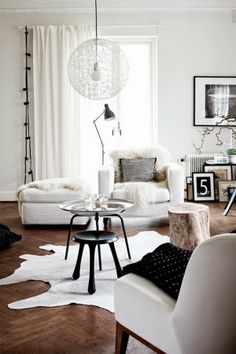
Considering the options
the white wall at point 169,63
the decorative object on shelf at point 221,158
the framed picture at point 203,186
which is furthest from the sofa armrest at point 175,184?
the white wall at point 169,63

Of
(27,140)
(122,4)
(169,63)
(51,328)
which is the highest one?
(122,4)

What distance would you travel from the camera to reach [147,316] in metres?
1.89

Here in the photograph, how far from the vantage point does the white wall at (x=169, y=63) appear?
6.71 m

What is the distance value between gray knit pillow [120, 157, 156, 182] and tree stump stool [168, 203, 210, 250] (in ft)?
4.41

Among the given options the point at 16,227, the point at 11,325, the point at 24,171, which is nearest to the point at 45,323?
the point at 11,325

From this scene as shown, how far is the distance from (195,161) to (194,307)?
17.4ft

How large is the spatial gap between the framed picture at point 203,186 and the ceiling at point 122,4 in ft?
8.05

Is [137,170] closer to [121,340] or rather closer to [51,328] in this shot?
[51,328]

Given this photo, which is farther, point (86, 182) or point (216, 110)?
point (216, 110)

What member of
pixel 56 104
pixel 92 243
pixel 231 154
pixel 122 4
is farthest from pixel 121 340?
pixel 122 4

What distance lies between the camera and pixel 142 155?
5.59 meters

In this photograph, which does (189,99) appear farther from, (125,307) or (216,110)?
(125,307)

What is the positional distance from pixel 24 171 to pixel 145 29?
279 cm

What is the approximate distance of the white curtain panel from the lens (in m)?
6.66
